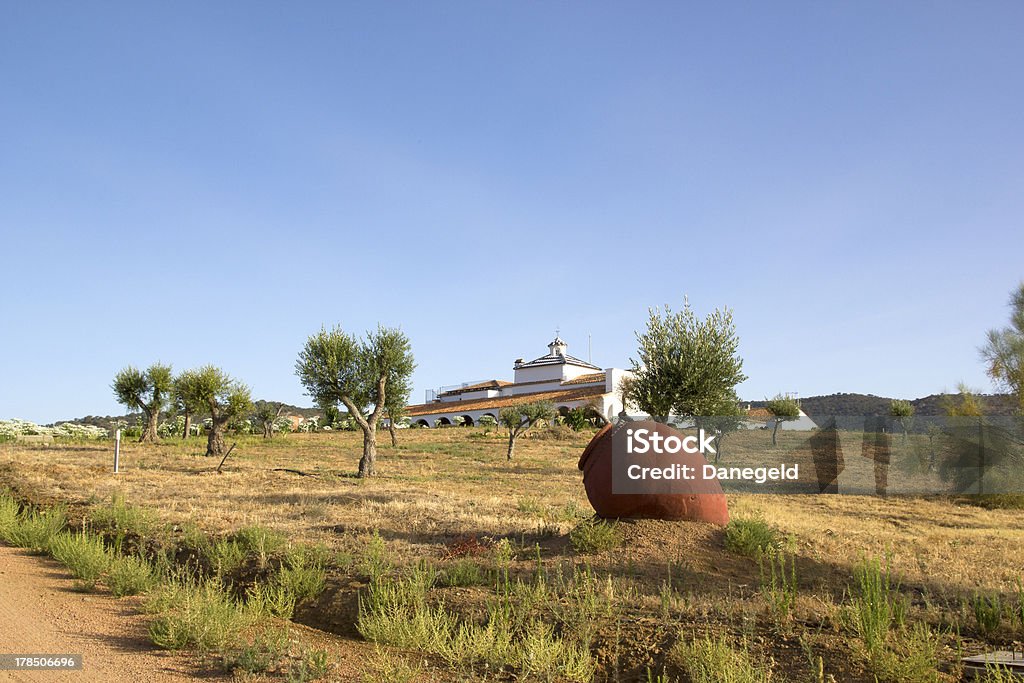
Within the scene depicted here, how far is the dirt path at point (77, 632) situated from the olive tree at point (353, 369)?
17742mm

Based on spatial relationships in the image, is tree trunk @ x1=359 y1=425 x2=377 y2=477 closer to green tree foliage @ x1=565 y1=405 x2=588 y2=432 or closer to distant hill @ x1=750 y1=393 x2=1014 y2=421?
green tree foliage @ x1=565 y1=405 x2=588 y2=432

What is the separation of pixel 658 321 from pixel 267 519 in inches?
787

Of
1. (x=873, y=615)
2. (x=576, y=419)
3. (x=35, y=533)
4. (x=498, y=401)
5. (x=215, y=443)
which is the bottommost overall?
(x=35, y=533)

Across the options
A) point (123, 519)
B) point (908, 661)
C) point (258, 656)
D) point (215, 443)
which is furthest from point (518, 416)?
point (908, 661)

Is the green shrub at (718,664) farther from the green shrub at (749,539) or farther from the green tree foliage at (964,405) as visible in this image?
the green tree foliage at (964,405)

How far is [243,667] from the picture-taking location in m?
7.23

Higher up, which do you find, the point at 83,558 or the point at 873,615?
the point at 873,615

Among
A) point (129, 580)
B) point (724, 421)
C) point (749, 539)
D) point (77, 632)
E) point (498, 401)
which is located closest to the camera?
point (77, 632)

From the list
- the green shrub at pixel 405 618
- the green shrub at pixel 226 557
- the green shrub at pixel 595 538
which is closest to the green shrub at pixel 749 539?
the green shrub at pixel 595 538

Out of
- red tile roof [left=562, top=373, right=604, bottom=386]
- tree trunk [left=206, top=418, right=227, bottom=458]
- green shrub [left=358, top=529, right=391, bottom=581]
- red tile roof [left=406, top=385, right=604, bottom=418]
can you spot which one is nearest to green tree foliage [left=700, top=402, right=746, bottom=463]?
green shrub [left=358, top=529, right=391, bottom=581]

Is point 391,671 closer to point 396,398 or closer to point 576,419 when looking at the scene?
point 396,398

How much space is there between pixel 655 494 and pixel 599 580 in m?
2.95

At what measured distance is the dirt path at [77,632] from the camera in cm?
710

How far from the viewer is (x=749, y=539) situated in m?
11.6
